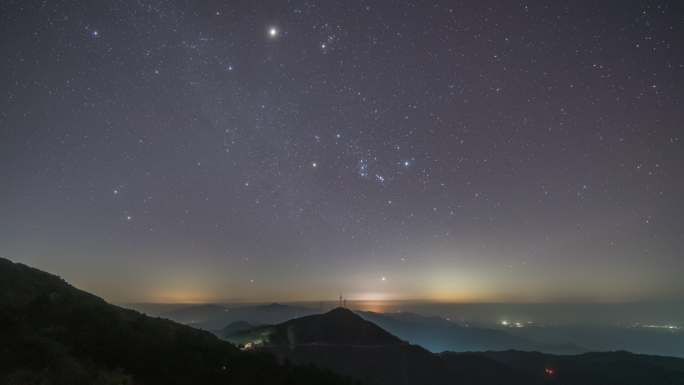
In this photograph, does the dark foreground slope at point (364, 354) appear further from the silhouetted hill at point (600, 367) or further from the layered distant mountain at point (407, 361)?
the silhouetted hill at point (600, 367)

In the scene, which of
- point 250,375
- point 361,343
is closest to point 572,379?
point 361,343

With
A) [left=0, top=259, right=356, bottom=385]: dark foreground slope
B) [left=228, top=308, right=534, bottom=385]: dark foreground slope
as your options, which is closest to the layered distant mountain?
[left=228, top=308, right=534, bottom=385]: dark foreground slope

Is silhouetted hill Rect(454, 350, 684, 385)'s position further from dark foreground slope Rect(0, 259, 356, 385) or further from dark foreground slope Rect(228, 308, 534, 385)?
dark foreground slope Rect(0, 259, 356, 385)

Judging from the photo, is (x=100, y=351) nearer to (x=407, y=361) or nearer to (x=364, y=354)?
(x=364, y=354)

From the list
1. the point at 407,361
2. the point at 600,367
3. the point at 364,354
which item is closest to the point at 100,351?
the point at 364,354

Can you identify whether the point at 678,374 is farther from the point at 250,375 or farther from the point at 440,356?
the point at 250,375
